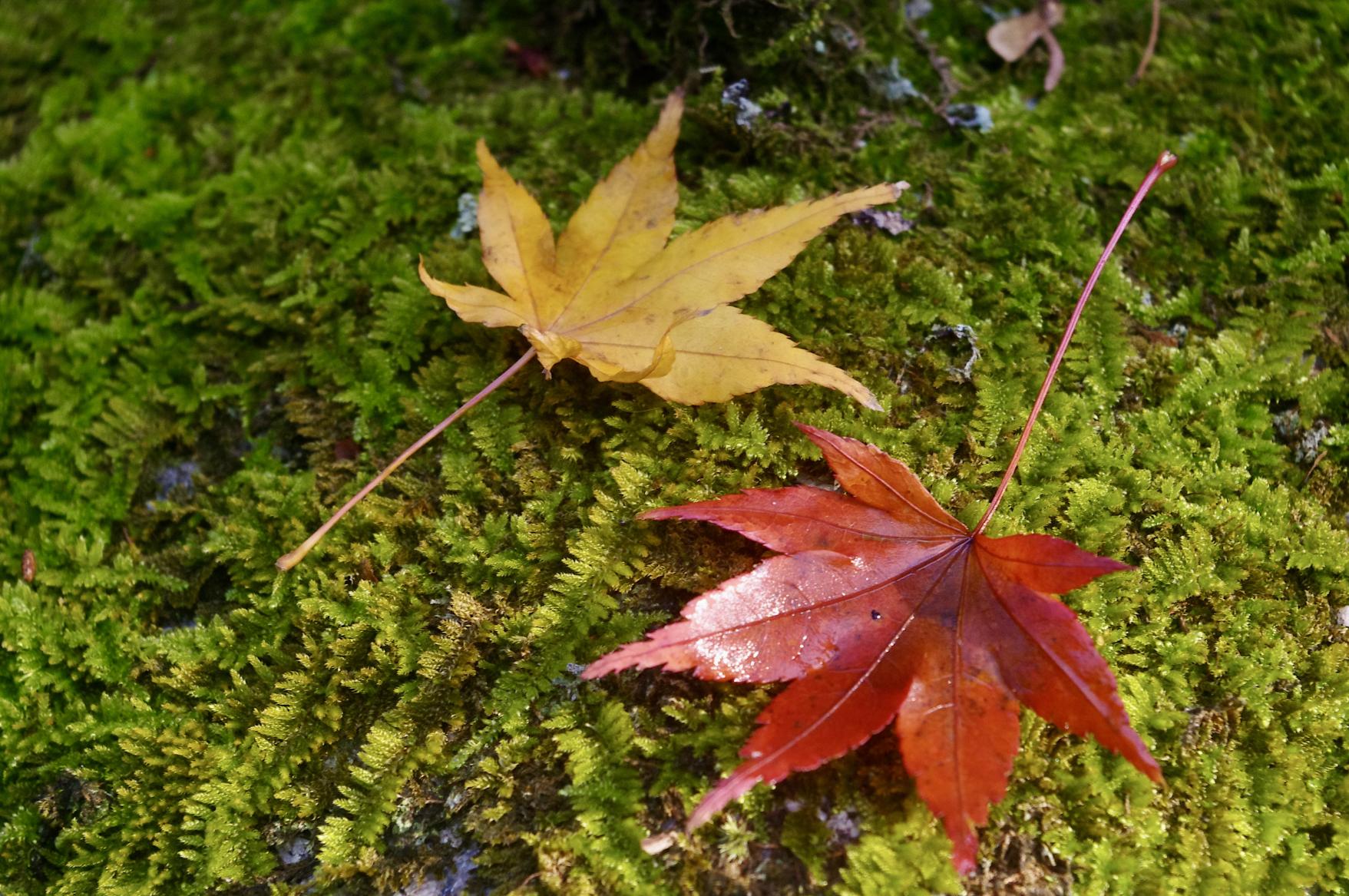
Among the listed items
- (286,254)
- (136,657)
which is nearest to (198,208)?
(286,254)

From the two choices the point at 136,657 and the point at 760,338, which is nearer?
the point at 760,338

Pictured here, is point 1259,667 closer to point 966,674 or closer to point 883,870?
point 966,674

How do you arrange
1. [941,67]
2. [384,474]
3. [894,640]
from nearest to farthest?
[894,640] < [384,474] < [941,67]

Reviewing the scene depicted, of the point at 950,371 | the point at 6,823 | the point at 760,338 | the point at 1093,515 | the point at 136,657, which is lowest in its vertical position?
the point at 6,823


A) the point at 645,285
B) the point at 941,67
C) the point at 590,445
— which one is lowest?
the point at 590,445

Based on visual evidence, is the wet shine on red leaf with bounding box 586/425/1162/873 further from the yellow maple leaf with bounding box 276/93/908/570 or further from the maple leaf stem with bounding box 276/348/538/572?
the maple leaf stem with bounding box 276/348/538/572

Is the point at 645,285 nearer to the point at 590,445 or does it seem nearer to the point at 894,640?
the point at 590,445

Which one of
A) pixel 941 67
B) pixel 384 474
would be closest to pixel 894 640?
pixel 384 474

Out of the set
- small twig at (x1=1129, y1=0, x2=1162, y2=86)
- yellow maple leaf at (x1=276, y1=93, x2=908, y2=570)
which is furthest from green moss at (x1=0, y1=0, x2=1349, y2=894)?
yellow maple leaf at (x1=276, y1=93, x2=908, y2=570)
